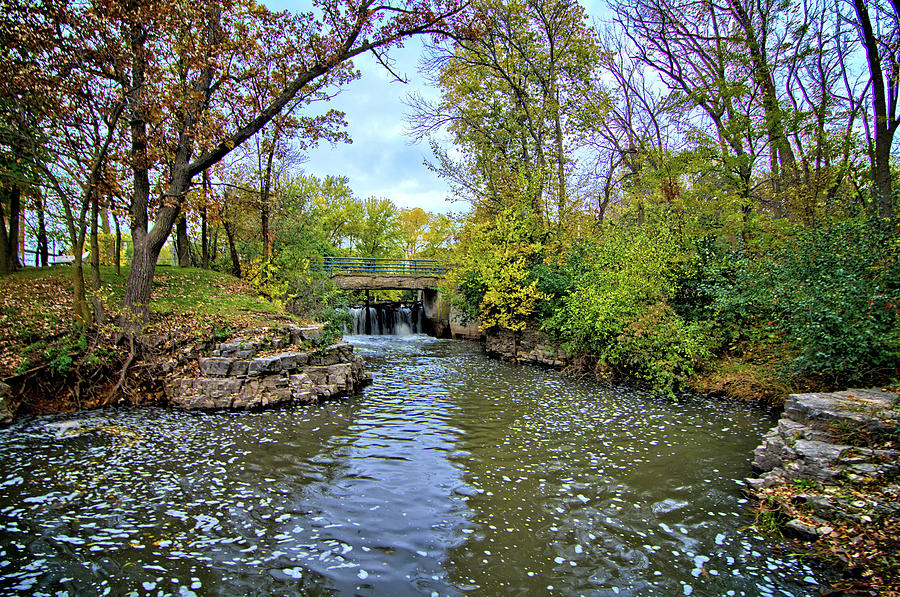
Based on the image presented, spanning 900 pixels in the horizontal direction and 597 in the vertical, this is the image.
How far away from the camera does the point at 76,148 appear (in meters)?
10.3

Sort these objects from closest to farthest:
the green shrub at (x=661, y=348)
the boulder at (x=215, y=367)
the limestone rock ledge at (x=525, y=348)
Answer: the boulder at (x=215, y=367) → the green shrub at (x=661, y=348) → the limestone rock ledge at (x=525, y=348)

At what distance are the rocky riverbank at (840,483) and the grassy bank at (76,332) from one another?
1068 centimetres

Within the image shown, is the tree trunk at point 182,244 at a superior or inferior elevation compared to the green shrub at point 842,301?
superior

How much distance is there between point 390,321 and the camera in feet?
90.6

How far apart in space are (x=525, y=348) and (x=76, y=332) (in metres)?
13.5

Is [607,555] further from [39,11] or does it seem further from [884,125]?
[39,11]

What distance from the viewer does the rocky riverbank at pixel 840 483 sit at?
3.83m

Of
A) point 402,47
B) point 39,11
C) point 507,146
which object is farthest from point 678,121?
point 39,11

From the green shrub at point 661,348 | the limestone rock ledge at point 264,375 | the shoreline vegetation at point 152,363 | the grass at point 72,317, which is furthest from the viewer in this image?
the green shrub at point 661,348

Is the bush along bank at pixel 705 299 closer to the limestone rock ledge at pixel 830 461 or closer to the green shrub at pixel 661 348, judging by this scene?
the green shrub at pixel 661 348

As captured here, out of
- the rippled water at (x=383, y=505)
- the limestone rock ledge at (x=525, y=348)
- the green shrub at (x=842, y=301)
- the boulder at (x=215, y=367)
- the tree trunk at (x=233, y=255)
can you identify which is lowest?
the rippled water at (x=383, y=505)

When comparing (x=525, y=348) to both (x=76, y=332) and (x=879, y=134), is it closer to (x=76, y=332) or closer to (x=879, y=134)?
(x=879, y=134)

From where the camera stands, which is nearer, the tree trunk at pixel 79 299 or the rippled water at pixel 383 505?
the rippled water at pixel 383 505

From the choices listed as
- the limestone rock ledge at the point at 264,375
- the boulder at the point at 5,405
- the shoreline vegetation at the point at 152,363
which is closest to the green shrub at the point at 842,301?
the shoreline vegetation at the point at 152,363
